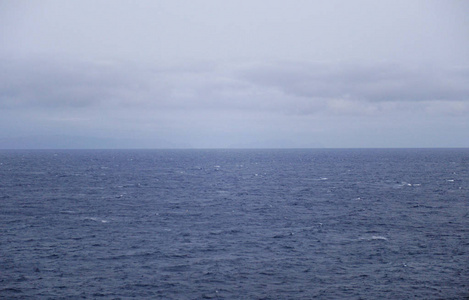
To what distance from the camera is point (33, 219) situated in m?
78.3

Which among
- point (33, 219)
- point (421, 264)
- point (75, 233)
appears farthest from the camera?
point (33, 219)

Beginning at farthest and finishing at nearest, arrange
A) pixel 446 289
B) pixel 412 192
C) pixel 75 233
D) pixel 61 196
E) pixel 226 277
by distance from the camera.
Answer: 1. pixel 412 192
2. pixel 61 196
3. pixel 75 233
4. pixel 226 277
5. pixel 446 289

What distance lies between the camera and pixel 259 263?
177ft

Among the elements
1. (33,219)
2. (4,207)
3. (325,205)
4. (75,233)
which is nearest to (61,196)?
(4,207)

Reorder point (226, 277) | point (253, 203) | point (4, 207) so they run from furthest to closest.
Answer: point (253, 203) < point (4, 207) < point (226, 277)

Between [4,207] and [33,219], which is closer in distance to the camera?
[33,219]

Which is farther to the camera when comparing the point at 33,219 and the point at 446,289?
the point at 33,219

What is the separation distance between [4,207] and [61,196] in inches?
716

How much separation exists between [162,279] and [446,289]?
30.9 meters

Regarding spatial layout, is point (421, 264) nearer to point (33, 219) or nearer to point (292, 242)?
point (292, 242)

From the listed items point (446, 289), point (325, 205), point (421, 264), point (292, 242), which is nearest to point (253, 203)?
point (325, 205)

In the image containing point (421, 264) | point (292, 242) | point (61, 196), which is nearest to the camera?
point (421, 264)

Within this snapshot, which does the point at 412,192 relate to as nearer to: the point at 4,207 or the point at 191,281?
the point at 191,281

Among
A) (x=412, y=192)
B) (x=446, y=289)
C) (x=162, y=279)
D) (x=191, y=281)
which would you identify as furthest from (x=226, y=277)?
(x=412, y=192)
